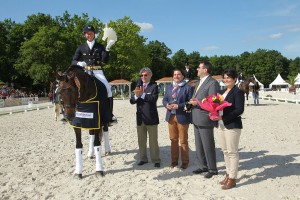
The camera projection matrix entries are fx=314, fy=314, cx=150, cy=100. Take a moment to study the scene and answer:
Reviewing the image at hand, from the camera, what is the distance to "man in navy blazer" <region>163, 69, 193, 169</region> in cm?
640

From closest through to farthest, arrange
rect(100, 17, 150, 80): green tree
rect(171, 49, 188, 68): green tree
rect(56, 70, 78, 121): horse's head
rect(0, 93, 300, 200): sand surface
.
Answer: rect(0, 93, 300, 200): sand surface, rect(56, 70, 78, 121): horse's head, rect(100, 17, 150, 80): green tree, rect(171, 49, 188, 68): green tree

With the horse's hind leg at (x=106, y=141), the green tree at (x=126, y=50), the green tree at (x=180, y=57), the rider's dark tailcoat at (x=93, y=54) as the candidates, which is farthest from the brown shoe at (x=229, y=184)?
the green tree at (x=180, y=57)

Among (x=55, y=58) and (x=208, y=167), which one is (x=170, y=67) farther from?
(x=208, y=167)

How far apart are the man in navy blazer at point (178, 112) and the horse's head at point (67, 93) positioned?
1.87m

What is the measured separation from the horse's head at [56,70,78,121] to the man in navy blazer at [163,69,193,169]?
1.87 metres

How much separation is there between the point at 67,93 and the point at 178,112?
2237 millimetres

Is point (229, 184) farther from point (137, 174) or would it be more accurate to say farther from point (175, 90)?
point (175, 90)

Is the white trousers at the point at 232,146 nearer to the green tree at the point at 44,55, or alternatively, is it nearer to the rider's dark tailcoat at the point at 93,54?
the rider's dark tailcoat at the point at 93,54

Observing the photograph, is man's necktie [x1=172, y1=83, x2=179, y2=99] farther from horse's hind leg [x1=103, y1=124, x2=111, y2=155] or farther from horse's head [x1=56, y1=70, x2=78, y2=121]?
horse's hind leg [x1=103, y1=124, x2=111, y2=155]

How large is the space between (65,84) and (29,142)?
5.97m

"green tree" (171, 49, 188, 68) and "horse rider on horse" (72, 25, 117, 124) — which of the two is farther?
"green tree" (171, 49, 188, 68)

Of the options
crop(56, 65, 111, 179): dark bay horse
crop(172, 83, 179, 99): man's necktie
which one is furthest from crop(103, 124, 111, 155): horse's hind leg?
crop(172, 83, 179, 99): man's necktie

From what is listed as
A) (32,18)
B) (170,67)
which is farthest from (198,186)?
(170,67)

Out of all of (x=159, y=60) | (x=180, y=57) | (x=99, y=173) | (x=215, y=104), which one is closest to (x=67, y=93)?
(x=99, y=173)
